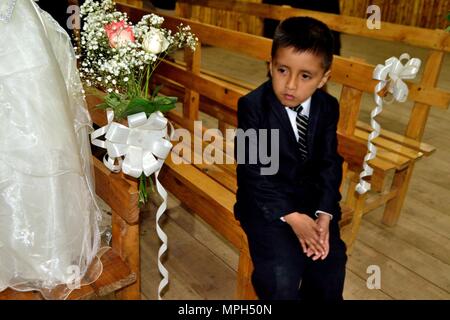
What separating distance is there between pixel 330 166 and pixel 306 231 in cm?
32

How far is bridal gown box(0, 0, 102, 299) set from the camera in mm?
1423

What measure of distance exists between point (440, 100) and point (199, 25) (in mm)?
1591

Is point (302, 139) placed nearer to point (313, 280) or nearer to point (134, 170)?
point (313, 280)

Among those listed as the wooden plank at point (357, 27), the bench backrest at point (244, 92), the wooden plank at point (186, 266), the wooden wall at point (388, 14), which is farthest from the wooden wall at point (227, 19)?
the wooden plank at point (186, 266)

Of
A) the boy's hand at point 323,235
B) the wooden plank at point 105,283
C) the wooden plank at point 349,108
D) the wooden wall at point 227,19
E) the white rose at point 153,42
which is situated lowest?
the wooden wall at point 227,19

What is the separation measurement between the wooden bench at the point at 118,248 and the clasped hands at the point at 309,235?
61cm

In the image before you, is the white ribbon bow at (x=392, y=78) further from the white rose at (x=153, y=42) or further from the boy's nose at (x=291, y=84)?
the white rose at (x=153, y=42)

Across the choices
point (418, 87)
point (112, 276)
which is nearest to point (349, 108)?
point (418, 87)

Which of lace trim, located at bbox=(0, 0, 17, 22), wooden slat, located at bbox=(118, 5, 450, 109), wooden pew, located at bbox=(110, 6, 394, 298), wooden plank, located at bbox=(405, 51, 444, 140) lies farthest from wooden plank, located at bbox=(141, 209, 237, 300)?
lace trim, located at bbox=(0, 0, 17, 22)

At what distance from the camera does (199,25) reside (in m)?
3.11

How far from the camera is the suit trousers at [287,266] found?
1.77 metres

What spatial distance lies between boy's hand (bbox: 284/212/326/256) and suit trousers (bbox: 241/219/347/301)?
0.06 m

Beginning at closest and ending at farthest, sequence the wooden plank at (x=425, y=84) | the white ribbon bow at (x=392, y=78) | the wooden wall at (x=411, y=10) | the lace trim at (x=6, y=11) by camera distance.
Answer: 1. the lace trim at (x=6, y=11)
2. the white ribbon bow at (x=392, y=78)
3. the wooden plank at (x=425, y=84)
4. the wooden wall at (x=411, y=10)

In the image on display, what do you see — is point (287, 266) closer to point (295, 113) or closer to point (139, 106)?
point (295, 113)
